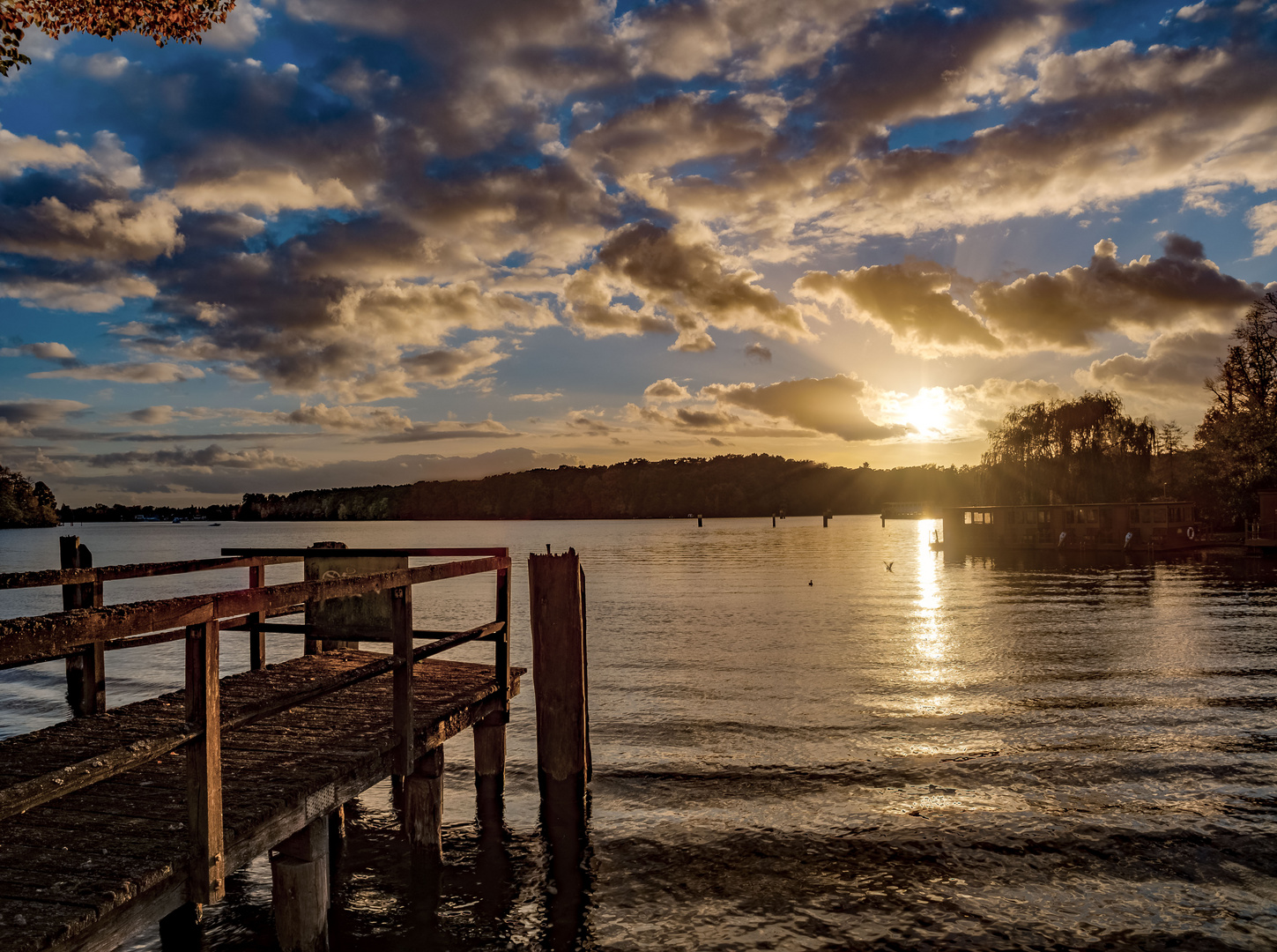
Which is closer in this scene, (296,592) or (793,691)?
(296,592)

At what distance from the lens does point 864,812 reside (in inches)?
385

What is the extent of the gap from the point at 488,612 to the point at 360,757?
99.6 feet

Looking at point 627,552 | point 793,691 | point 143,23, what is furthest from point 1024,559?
point 143,23

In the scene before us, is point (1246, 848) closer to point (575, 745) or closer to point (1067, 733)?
point (1067, 733)

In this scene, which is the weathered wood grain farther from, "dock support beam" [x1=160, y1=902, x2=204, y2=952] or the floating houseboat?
the floating houseboat

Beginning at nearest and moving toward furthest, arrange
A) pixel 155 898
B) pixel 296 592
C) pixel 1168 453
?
pixel 155 898, pixel 296 592, pixel 1168 453

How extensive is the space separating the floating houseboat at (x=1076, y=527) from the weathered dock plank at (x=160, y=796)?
70051 millimetres

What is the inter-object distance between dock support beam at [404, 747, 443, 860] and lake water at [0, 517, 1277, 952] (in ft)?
0.90

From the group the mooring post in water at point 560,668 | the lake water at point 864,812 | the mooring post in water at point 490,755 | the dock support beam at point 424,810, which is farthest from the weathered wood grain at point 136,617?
the mooring post in water at point 490,755

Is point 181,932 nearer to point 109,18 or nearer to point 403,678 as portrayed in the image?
point 403,678

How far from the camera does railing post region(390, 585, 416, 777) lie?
6.34 m

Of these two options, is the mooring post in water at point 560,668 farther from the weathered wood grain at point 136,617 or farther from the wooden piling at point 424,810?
the weathered wood grain at point 136,617

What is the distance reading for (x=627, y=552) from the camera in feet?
316

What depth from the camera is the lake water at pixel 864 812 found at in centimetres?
715
